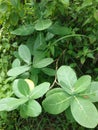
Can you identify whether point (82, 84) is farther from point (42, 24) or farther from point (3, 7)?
point (3, 7)

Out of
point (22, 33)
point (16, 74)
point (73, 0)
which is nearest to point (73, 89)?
point (16, 74)

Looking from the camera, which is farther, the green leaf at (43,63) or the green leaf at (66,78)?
the green leaf at (43,63)

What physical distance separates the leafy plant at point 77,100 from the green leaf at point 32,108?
28mm

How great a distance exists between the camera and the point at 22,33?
1.53 metres

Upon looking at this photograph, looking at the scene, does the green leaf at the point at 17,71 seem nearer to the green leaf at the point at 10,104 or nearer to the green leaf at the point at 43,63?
the green leaf at the point at 43,63

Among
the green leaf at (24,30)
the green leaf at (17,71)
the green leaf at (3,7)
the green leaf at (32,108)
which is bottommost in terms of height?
the green leaf at (17,71)

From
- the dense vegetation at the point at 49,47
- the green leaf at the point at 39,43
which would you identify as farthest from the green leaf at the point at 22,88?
the green leaf at the point at 39,43

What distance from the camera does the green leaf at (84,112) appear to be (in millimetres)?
1002

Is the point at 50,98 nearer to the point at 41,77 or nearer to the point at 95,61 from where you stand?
the point at 41,77

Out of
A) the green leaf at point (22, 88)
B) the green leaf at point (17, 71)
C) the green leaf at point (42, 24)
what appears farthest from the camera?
the green leaf at point (42, 24)

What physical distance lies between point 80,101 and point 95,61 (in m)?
0.50

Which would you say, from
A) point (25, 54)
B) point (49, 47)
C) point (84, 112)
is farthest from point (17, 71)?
point (84, 112)

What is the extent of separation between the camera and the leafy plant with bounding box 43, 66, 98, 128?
40.2 inches

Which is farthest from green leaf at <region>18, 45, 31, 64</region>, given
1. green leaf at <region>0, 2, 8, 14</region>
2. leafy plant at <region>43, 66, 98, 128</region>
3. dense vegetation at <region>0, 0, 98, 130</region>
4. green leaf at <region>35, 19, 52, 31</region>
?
leafy plant at <region>43, 66, 98, 128</region>
